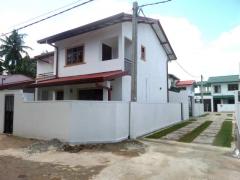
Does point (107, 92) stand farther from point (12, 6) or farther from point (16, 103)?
point (12, 6)

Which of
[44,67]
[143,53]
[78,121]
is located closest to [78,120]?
[78,121]

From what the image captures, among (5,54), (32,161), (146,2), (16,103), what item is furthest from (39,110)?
(5,54)

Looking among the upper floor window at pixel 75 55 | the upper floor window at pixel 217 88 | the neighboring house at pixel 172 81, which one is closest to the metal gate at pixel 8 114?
the upper floor window at pixel 75 55

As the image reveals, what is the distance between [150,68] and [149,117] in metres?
4.73

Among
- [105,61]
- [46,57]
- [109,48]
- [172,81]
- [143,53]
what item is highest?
[46,57]

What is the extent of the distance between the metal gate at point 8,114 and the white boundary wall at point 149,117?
6.62 meters

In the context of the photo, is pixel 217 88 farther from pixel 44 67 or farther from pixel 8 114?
pixel 8 114

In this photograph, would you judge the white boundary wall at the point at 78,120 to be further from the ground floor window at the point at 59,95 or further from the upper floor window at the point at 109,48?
the upper floor window at the point at 109,48

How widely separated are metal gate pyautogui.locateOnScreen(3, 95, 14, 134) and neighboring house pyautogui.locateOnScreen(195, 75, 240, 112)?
37484 mm

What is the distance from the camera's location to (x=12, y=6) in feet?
29.5

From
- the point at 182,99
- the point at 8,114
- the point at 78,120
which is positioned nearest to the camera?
the point at 78,120

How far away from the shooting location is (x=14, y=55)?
39.8 metres

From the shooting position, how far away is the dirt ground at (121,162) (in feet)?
17.7

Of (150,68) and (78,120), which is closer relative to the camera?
(78,120)
